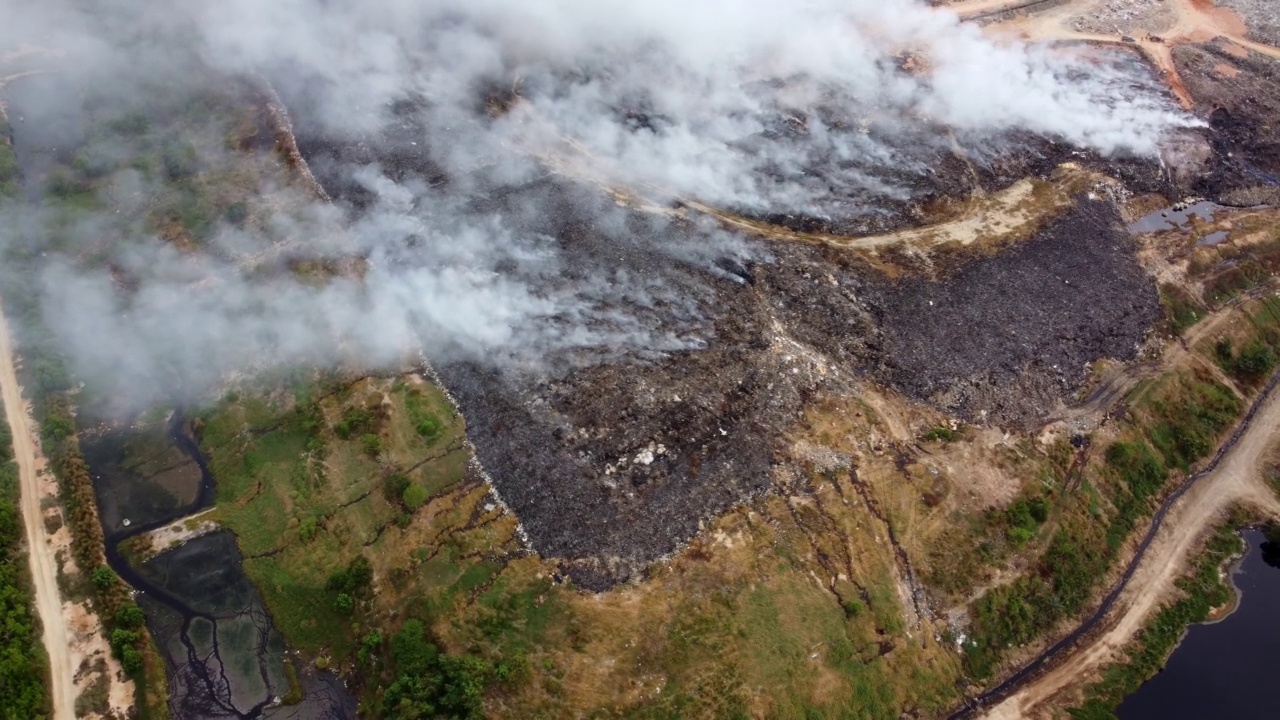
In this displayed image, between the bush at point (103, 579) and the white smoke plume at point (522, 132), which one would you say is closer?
the bush at point (103, 579)

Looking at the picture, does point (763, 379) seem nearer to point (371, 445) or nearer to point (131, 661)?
point (371, 445)

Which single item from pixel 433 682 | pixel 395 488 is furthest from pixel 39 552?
pixel 433 682

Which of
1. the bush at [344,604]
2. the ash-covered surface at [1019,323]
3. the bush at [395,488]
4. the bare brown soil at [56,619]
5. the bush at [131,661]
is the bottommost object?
the bare brown soil at [56,619]

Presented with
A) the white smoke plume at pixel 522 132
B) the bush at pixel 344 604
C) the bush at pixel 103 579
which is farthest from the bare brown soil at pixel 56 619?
the bush at pixel 344 604

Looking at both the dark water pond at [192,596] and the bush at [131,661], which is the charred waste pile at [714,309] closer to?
the dark water pond at [192,596]

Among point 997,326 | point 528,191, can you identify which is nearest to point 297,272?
point 528,191

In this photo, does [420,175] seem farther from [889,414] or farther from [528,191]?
[889,414]
